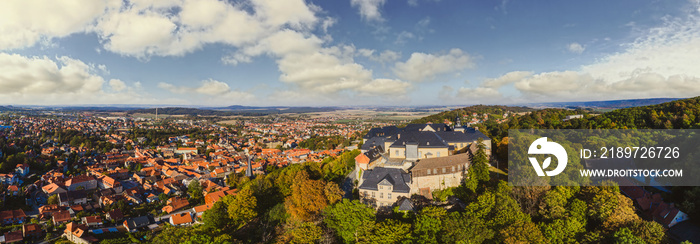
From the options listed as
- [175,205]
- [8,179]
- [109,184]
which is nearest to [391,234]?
[175,205]

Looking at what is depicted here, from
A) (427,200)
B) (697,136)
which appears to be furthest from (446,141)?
(697,136)

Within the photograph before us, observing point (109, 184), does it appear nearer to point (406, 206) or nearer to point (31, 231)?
point (31, 231)

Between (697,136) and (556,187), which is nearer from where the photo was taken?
(556,187)

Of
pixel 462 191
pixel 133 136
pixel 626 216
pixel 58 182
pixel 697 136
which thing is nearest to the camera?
pixel 626 216

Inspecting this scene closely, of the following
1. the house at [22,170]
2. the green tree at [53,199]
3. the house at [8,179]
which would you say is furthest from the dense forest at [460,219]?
the house at [22,170]

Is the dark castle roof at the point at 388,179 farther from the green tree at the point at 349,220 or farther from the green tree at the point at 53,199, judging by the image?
the green tree at the point at 53,199

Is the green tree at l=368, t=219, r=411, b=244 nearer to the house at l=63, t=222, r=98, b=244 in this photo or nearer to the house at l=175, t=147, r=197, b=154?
the house at l=63, t=222, r=98, b=244

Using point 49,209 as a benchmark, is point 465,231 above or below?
above

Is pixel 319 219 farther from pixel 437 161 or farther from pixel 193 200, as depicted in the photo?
pixel 193 200
